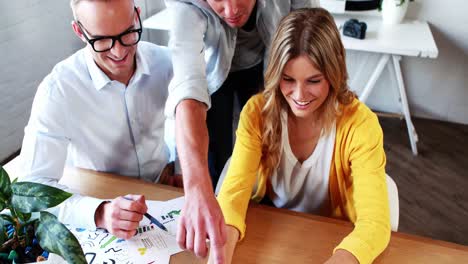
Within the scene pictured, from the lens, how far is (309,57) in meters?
A: 1.01

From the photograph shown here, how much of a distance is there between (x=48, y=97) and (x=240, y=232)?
2.14 ft

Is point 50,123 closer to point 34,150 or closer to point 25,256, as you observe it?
point 34,150

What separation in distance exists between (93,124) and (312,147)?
2.13 ft

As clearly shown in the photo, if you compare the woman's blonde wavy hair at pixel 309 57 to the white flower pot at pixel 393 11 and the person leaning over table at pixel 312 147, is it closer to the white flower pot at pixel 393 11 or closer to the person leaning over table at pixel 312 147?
the person leaning over table at pixel 312 147

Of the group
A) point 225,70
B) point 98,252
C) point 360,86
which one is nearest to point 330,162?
point 225,70

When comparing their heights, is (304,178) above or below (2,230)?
below

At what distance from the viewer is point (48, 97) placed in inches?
45.1

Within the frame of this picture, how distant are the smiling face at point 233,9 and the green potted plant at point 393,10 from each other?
1557 mm

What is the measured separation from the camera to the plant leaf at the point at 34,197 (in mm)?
696

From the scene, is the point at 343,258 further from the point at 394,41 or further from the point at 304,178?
the point at 394,41

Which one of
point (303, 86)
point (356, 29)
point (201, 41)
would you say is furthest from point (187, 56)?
point (356, 29)

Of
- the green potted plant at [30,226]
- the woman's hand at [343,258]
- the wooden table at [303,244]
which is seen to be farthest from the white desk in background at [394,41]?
the green potted plant at [30,226]

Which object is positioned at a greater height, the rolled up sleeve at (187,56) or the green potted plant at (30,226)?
the rolled up sleeve at (187,56)

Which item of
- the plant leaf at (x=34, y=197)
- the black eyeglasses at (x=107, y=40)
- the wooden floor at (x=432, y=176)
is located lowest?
the wooden floor at (x=432, y=176)
